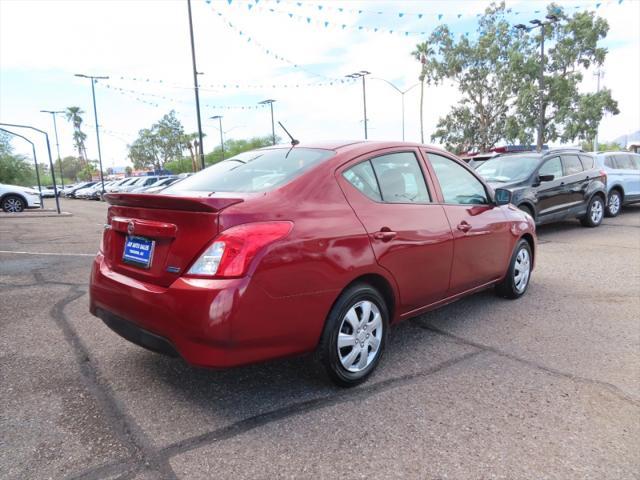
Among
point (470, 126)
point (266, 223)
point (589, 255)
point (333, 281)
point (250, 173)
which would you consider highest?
point (470, 126)

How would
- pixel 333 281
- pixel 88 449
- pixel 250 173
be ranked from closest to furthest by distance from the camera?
pixel 88 449, pixel 333 281, pixel 250 173

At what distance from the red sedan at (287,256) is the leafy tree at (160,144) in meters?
82.6

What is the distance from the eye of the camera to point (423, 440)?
8.23ft

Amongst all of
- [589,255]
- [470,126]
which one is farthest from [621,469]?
[470,126]

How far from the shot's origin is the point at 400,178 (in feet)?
11.7

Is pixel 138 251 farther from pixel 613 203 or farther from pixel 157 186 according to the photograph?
pixel 613 203

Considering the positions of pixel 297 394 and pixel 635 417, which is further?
pixel 297 394

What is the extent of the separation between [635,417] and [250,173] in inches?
109

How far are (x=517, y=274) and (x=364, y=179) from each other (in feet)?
8.44

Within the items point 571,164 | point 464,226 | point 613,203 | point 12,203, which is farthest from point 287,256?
point 12,203

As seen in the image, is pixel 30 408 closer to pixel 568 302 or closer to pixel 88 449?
pixel 88 449

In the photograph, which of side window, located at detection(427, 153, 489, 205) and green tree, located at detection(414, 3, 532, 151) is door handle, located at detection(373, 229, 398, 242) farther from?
green tree, located at detection(414, 3, 532, 151)

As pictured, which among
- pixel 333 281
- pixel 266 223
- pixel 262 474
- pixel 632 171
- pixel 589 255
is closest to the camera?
pixel 262 474

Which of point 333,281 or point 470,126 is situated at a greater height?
point 470,126
